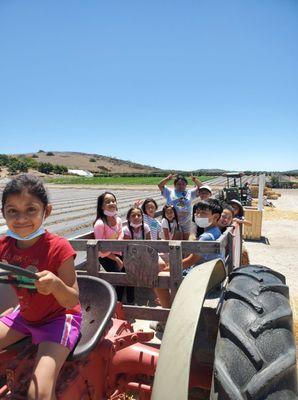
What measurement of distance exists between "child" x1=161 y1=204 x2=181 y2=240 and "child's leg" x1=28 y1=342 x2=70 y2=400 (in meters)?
3.33

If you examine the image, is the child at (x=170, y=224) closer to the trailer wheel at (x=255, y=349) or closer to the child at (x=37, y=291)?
the trailer wheel at (x=255, y=349)

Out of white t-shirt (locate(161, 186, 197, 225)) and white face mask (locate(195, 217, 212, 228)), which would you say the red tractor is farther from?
white t-shirt (locate(161, 186, 197, 225))

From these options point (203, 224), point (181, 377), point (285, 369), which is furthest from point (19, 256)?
point (203, 224)

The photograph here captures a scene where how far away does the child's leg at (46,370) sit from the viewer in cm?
137

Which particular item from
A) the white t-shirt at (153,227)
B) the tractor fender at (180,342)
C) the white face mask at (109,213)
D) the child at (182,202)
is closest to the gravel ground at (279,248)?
the child at (182,202)

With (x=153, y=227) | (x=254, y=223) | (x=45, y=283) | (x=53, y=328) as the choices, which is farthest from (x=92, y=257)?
(x=254, y=223)

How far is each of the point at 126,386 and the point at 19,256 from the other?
95 cm

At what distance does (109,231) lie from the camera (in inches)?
149

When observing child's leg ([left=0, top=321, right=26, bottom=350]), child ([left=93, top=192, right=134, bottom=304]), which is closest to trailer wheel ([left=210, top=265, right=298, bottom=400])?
child's leg ([left=0, top=321, right=26, bottom=350])

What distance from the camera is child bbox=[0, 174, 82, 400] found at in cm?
150

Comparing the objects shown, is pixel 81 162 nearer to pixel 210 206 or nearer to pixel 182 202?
pixel 182 202

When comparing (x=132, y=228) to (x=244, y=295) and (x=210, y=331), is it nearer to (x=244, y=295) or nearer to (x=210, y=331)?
(x=210, y=331)

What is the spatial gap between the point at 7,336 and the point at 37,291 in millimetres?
335

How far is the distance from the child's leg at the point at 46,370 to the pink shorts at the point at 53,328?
0.03 m
